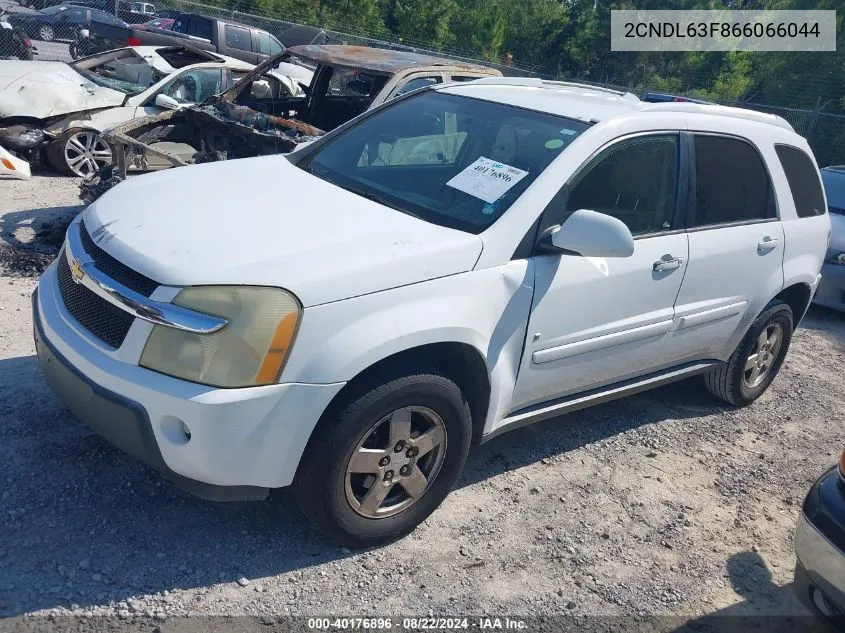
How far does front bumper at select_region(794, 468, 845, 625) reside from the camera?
2.76 metres

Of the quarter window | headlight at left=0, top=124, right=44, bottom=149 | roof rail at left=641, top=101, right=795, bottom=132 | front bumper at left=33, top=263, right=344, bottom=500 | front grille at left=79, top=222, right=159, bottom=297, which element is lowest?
front bumper at left=33, top=263, right=344, bottom=500

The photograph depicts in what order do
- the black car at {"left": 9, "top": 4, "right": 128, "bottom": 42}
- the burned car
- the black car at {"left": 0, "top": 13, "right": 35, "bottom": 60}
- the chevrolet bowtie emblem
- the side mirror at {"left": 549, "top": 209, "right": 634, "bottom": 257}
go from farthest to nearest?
the black car at {"left": 9, "top": 4, "right": 128, "bottom": 42} → the black car at {"left": 0, "top": 13, "right": 35, "bottom": 60} → the burned car → the side mirror at {"left": 549, "top": 209, "right": 634, "bottom": 257} → the chevrolet bowtie emblem

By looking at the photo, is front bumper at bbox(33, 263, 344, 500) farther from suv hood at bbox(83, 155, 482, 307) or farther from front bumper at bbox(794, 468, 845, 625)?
front bumper at bbox(794, 468, 845, 625)

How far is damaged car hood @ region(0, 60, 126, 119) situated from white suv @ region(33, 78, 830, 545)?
537 cm

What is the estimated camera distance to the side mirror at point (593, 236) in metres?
3.30

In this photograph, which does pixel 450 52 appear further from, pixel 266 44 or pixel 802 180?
pixel 802 180

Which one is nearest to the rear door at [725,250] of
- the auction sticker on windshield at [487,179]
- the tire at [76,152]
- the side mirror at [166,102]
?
the auction sticker on windshield at [487,179]

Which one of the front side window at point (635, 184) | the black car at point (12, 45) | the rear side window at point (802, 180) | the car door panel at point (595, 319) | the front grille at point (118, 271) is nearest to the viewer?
the front grille at point (118, 271)

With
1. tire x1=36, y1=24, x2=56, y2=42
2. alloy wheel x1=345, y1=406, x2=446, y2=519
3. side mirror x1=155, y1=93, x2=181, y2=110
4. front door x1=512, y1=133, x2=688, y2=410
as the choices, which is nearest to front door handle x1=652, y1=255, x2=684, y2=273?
front door x1=512, y1=133, x2=688, y2=410

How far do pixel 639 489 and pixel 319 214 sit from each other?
2.21 m

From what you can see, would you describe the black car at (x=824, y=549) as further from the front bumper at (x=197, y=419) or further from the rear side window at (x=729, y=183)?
the front bumper at (x=197, y=419)

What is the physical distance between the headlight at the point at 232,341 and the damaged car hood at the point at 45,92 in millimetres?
6738

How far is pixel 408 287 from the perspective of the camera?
3018 mm

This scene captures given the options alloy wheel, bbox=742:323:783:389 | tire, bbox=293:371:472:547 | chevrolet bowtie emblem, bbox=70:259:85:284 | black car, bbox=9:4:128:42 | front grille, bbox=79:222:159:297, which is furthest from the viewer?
black car, bbox=9:4:128:42
